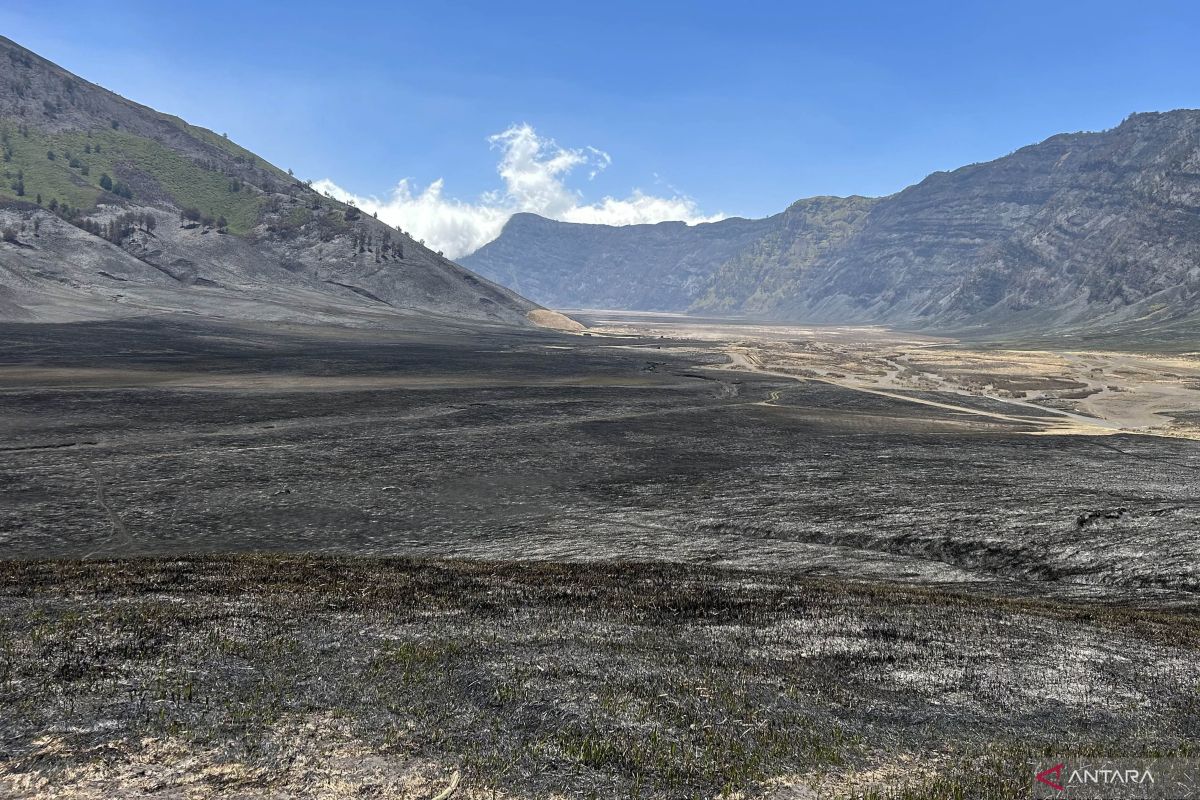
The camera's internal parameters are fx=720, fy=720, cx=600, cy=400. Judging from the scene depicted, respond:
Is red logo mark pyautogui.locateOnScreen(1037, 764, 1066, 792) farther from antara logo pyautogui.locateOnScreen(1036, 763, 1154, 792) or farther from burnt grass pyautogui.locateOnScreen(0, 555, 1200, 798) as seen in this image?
burnt grass pyautogui.locateOnScreen(0, 555, 1200, 798)

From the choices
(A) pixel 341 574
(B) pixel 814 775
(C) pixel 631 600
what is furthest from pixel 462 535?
(B) pixel 814 775

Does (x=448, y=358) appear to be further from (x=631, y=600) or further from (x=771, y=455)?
(x=631, y=600)

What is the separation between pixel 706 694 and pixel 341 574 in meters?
10.1

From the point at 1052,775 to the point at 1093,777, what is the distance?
1.46 feet

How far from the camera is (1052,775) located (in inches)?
337

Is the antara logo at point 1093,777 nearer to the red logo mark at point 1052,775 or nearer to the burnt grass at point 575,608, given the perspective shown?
the red logo mark at point 1052,775

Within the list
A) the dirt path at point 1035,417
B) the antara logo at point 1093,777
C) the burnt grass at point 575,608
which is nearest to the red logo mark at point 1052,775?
the antara logo at point 1093,777

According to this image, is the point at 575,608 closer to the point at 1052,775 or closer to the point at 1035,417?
the point at 1052,775

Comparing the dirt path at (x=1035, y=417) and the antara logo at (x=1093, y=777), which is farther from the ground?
the dirt path at (x=1035, y=417)

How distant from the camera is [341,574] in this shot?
1725 cm

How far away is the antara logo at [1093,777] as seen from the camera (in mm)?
8359

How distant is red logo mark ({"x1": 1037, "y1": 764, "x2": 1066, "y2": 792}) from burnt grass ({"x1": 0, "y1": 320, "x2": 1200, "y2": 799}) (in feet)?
1.39

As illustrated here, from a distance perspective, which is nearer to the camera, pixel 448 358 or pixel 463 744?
pixel 463 744

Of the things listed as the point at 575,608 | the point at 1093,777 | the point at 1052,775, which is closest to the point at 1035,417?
the point at 575,608
